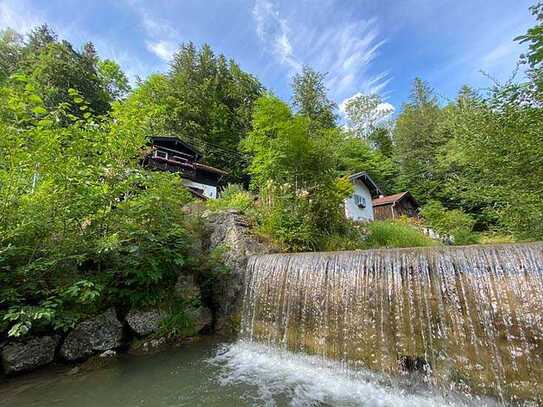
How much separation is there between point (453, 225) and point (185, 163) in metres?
16.9

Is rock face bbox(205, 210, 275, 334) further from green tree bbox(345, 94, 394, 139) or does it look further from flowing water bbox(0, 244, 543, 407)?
green tree bbox(345, 94, 394, 139)

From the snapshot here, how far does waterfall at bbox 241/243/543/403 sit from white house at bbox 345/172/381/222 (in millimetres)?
13582

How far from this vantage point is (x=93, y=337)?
4.27 metres

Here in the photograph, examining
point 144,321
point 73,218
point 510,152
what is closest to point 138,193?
point 73,218

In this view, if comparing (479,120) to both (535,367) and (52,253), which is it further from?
(52,253)

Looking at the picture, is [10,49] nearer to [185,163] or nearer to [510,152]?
[185,163]

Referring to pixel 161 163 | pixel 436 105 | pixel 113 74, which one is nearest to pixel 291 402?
pixel 113 74

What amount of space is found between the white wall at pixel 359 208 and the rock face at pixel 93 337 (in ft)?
47.7

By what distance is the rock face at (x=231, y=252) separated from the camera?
543 centimetres

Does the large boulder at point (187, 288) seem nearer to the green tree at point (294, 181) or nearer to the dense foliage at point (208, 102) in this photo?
the green tree at point (294, 181)

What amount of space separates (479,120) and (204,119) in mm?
20174

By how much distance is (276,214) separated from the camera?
6988mm

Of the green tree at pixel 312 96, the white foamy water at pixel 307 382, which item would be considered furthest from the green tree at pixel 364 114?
the white foamy water at pixel 307 382

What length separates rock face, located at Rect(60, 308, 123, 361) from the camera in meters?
4.09
